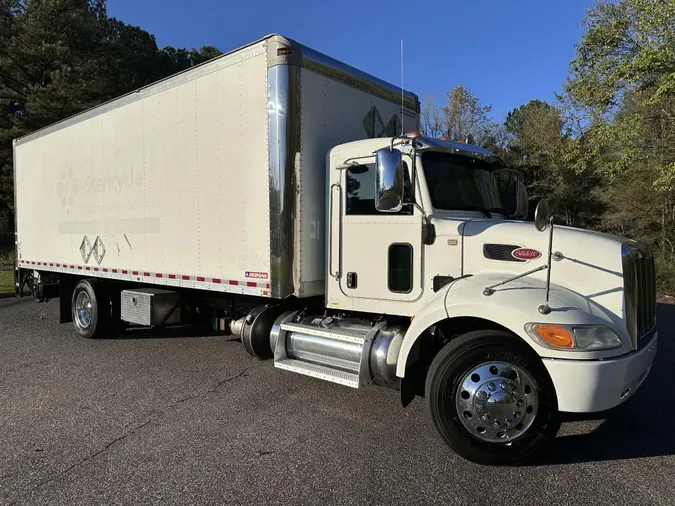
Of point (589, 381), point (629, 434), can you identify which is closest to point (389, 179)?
point (589, 381)

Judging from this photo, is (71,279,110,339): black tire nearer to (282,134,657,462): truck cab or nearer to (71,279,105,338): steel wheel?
(71,279,105,338): steel wheel

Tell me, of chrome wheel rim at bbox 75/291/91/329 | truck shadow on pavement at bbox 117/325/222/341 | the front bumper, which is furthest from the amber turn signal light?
chrome wheel rim at bbox 75/291/91/329

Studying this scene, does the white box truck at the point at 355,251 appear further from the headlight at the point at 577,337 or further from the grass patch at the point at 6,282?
the grass patch at the point at 6,282

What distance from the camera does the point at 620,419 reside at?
4.33 m

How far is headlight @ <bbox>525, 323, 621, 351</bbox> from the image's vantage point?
320 centimetres

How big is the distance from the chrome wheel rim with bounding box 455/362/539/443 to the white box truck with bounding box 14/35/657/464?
0.4 inches

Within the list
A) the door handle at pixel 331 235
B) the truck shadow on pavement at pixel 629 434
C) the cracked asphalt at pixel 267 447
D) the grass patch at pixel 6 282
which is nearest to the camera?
the cracked asphalt at pixel 267 447

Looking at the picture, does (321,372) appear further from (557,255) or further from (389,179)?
(557,255)

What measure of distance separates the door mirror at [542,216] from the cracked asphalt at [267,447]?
1.70 m

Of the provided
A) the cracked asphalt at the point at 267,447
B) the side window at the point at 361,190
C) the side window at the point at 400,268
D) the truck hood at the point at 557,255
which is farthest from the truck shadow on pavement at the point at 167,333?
the truck hood at the point at 557,255

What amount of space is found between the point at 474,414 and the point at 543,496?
645mm

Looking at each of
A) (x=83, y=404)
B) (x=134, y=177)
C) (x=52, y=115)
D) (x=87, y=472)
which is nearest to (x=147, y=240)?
(x=134, y=177)

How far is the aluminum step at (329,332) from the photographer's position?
443cm

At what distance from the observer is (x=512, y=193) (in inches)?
198
